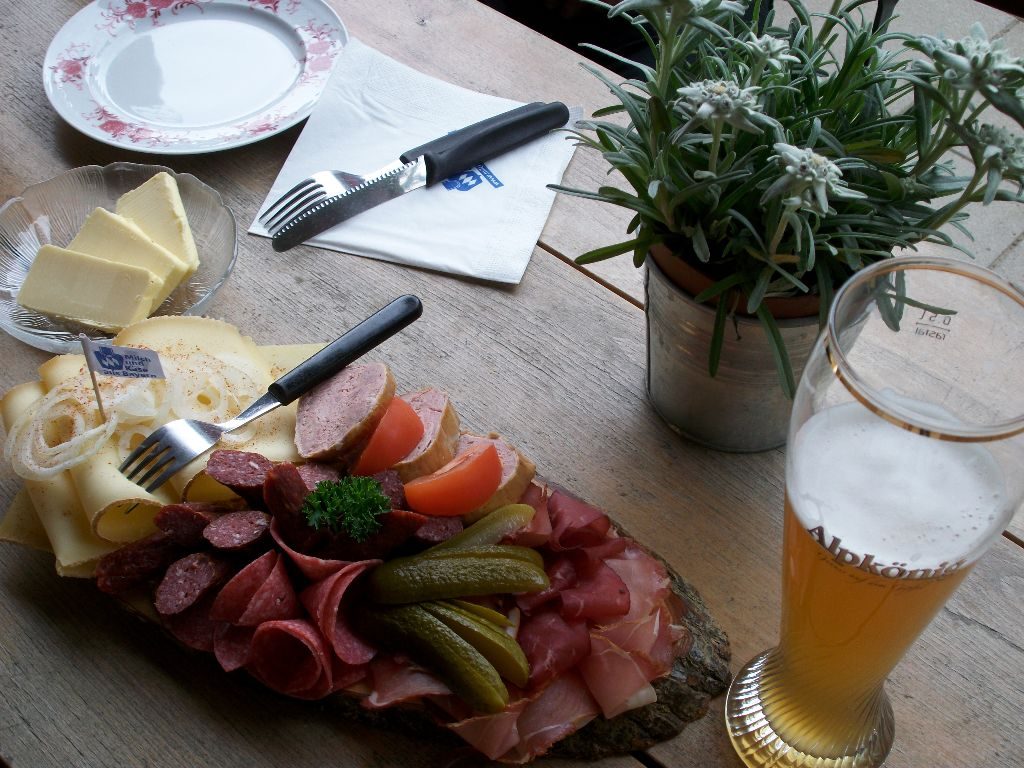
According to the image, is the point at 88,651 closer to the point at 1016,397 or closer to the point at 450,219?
the point at 450,219

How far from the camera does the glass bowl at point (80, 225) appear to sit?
4.16 ft

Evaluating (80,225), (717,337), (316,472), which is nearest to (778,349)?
(717,337)

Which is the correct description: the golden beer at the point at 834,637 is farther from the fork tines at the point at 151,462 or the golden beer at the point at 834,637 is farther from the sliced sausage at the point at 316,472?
the fork tines at the point at 151,462

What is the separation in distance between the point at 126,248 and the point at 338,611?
634mm

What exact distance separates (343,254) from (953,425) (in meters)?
0.95

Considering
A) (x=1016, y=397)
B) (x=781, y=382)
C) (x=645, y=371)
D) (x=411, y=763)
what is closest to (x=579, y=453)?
(x=645, y=371)

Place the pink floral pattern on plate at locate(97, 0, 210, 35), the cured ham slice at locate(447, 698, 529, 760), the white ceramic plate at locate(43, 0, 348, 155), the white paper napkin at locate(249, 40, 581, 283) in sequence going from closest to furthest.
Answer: the cured ham slice at locate(447, 698, 529, 760), the white paper napkin at locate(249, 40, 581, 283), the white ceramic plate at locate(43, 0, 348, 155), the pink floral pattern on plate at locate(97, 0, 210, 35)

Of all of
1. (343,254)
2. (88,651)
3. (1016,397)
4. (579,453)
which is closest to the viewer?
(1016,397)

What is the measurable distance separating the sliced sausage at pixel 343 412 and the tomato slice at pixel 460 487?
0.30ft

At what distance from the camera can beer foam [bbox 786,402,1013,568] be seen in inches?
26.4

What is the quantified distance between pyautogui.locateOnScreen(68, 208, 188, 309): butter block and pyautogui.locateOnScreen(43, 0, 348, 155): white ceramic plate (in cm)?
20

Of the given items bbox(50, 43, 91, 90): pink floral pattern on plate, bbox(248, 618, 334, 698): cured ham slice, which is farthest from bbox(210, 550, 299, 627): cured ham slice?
bbox(50, 43, 91, 90): pink floral pattern on plate

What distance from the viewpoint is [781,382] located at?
955 millimetres

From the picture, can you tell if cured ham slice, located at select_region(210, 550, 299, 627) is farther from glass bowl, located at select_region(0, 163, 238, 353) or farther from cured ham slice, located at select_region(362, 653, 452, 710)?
glass bowl, located at select_region(0, 163, 238, 353)
